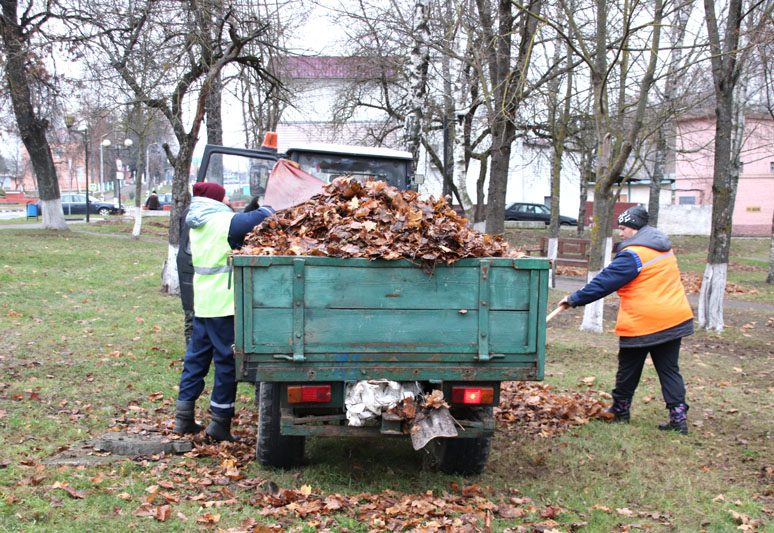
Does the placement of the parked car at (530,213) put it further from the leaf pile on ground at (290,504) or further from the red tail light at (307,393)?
the red tail light at (307,393)

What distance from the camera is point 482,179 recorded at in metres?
24.6

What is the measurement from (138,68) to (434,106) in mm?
8615

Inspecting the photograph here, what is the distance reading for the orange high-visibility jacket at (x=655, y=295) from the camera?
5660 mm

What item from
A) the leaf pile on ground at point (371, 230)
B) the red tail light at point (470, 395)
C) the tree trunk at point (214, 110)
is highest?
the tree trunk at point (214, 110)

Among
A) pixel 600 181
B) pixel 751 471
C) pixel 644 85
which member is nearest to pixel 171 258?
pixel 600 181

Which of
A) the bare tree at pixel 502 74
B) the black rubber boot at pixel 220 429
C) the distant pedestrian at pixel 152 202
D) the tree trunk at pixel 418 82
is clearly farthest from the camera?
the distant pedestrian at pixel 152 202

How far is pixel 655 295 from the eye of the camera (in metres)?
5.68

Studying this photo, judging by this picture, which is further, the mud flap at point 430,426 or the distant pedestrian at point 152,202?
the distant pedestrian at point 152,202

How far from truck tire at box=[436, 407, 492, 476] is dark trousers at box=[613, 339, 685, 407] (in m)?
1.74

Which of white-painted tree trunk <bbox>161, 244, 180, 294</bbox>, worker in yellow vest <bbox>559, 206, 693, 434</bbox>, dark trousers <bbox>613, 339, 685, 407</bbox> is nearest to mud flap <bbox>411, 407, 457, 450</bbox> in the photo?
worker in yellow vest <bbox>559, 206, 693, 434</bbox>

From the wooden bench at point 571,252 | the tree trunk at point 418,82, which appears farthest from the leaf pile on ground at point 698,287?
the tree trunk at point 418,82

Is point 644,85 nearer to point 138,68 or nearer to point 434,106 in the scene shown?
point 138,68

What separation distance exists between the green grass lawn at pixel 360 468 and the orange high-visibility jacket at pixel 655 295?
2.83 feet

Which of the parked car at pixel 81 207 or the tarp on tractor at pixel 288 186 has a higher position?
the tarp on tractor at pixel 288 186
